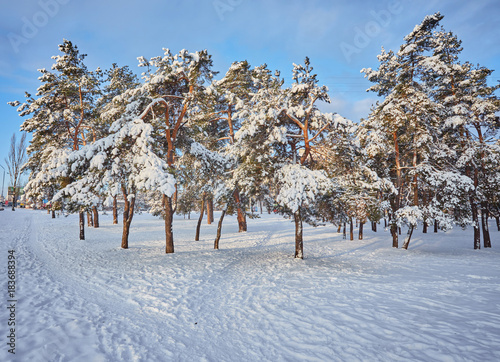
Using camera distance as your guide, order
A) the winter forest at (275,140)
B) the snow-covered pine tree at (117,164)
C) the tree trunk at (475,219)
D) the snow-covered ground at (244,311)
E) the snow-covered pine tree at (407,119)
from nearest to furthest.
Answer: the snow-covered ground at (244,311) → the snow-covered pine tree at (117,164) → the winter forest at (275,140) → the snow-covered pine tree at (407,119) → the tree trunk at (475,219)

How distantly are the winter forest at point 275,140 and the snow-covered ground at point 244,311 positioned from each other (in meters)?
3.29

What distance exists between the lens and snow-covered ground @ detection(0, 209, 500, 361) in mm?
4297

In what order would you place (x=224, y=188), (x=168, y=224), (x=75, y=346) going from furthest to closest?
(x=224, y=188)
(x=168, y=224)
(x=75, y=346)

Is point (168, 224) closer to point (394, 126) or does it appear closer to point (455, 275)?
point (455, 275)

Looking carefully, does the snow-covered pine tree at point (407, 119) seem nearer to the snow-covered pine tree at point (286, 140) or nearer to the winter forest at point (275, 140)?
the winter forest at point (275, 140)

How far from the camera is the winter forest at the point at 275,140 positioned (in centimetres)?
1099

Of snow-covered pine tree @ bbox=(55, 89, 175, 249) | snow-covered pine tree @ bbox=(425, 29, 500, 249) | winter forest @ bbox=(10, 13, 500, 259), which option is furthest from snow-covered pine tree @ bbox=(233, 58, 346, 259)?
snow-covered pine tree @ bbox=(425, 29, 500, 249)

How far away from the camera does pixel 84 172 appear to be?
11.2m

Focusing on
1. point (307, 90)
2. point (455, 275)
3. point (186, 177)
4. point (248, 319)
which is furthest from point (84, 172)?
point (455, 275)

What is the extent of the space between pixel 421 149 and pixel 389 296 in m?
13.1

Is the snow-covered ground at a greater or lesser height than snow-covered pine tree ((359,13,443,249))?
lesser

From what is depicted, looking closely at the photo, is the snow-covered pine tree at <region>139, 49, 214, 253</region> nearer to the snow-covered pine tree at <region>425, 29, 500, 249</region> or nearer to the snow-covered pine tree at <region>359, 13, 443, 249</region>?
the snow-covered pine tree at <region>359, 13, 443, 249</region>

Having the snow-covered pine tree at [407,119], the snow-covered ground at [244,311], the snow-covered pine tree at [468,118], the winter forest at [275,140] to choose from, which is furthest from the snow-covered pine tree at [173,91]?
the snow-covered pine tree at [468,118]

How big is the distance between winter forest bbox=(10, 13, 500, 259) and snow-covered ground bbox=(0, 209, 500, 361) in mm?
3293
